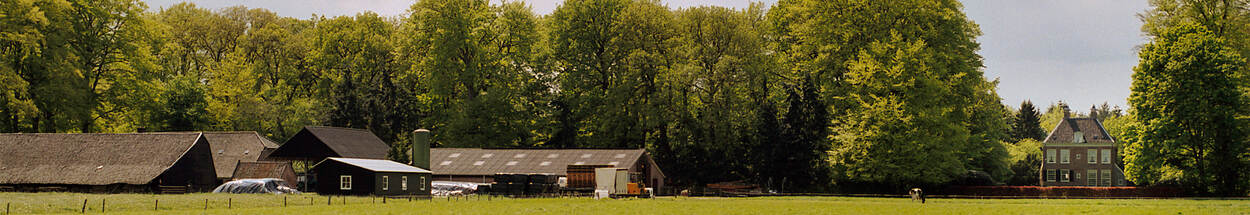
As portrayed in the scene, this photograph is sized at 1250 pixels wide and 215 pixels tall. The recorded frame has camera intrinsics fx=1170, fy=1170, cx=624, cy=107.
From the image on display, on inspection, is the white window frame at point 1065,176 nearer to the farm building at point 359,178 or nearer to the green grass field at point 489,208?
the green grass field at point 489,208

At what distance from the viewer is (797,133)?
6869 centimetres

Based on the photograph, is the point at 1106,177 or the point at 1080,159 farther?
the point at 1106,177

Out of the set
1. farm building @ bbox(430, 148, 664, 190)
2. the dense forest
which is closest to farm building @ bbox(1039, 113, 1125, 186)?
the dense forest

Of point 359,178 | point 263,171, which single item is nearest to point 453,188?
point 359,178

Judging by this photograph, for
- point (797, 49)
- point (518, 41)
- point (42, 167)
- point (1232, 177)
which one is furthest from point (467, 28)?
point (1232, 177)

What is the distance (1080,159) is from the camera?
324ft

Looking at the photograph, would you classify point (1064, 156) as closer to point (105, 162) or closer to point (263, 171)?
point (263, 171)

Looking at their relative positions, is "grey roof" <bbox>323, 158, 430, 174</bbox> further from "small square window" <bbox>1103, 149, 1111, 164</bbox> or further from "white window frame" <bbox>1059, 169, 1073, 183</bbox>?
"small square window" <bbox>1103, 149, 1111, 164</bbox>

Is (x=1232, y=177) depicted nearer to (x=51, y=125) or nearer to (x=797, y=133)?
(x=797, y=133)

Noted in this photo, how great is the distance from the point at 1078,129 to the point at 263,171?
223 feet

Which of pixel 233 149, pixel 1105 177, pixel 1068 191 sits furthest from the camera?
pixel 1105 177

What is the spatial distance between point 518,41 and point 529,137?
6826 millimetres

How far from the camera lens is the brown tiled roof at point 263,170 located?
64500 mm

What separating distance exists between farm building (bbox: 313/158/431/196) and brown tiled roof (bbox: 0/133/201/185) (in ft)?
34.6
